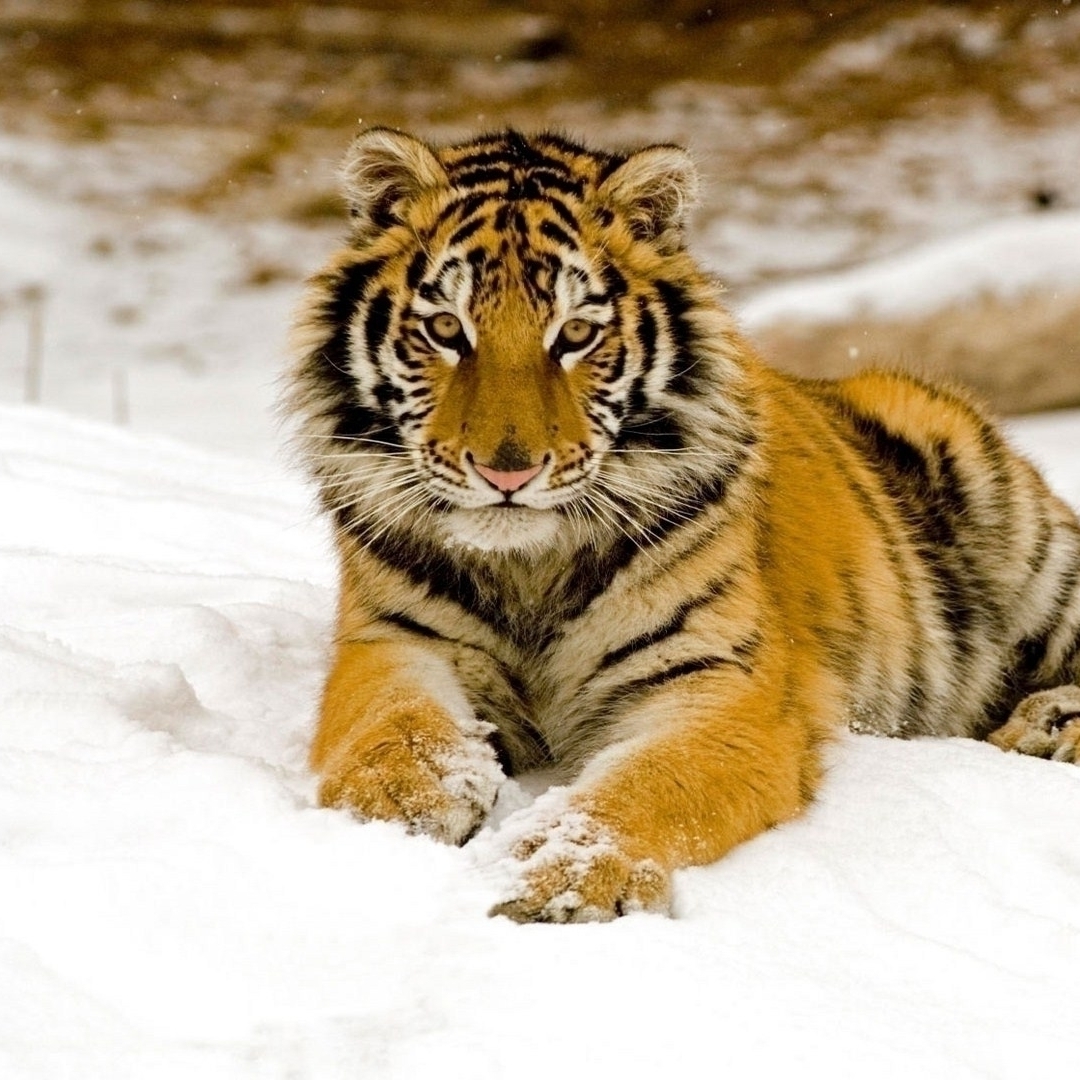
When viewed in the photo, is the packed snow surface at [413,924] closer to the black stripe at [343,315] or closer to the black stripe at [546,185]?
the black stripe at [343,315]

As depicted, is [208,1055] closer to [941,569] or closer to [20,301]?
[941,569]

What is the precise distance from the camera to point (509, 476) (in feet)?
8.16

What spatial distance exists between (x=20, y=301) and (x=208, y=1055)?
864 cm

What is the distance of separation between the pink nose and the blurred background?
4.24 metres

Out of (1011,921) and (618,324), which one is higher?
(618,324)

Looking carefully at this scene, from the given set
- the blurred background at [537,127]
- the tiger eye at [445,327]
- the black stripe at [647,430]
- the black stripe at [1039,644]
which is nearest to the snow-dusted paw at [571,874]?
the black stripe at [647,430]

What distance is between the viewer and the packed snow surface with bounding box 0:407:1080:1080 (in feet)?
5.50

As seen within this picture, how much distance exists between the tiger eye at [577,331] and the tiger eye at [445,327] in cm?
17

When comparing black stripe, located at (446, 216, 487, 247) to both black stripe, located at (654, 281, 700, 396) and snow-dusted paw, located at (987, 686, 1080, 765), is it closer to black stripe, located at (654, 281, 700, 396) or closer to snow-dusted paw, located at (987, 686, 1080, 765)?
black stripe, located at (654, 281, 700, 396)

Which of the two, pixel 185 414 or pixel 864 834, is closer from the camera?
pixel 864 834

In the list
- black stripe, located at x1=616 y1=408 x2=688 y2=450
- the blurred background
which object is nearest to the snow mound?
the blurred background

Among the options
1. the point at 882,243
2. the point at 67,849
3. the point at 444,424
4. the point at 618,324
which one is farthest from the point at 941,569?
the point at 882,243

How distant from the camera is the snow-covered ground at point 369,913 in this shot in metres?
1.68

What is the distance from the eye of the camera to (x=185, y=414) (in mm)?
8086
